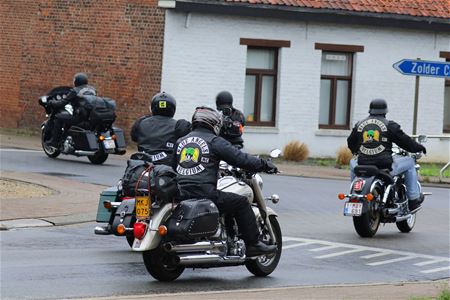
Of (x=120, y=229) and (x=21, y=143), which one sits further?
(x=21, y=143)

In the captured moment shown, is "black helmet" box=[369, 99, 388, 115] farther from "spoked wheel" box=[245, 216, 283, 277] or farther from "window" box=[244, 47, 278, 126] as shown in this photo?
"window" box=[244, 47, 278, 126]

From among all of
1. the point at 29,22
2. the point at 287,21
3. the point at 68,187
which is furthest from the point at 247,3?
the point at 68,187

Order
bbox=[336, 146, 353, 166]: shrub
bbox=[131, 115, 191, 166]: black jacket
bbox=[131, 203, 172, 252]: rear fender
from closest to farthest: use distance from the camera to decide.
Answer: bbox=[131, 203, 172, 252]: rear fender < bbox=[131, 115, 191, 166]: black jacket < bbox=[336, 146, 353, 166]: shrub

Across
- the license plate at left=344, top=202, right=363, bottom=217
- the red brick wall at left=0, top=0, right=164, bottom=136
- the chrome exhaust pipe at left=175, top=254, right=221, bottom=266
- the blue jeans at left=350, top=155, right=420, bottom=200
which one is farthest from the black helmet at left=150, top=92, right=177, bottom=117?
the red brick wall at left=0, top=0, right=164, bottom=136

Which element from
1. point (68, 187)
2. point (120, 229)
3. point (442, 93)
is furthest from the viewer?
point (442, 93)

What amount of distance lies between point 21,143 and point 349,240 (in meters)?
15.2

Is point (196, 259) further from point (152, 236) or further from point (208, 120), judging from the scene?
point (208, 120)

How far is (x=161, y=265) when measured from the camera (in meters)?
11.5

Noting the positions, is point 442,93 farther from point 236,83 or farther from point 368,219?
point 368,219

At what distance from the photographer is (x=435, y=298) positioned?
412 inches

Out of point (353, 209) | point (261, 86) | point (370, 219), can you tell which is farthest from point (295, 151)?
point (353, 209)

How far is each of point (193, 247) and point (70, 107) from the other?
13.8 metres

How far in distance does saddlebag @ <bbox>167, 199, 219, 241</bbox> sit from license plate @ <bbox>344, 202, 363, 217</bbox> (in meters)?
4.48

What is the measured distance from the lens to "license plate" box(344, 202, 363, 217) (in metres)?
15.7
